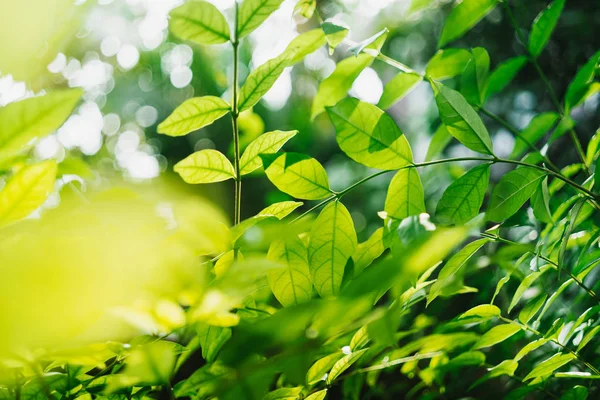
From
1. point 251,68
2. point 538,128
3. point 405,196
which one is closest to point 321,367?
point 405,196

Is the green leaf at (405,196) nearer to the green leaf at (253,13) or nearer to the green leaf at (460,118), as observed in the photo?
the green leaf at (460,118)

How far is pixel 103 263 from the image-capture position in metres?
0.24

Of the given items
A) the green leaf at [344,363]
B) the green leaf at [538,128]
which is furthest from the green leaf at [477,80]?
the green leaf at [344,363]

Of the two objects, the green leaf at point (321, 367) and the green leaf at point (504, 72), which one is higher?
the green leaf at point (504, 72)

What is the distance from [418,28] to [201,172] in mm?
3067

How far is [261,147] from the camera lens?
52 centimetres

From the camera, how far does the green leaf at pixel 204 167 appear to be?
51 centimetres

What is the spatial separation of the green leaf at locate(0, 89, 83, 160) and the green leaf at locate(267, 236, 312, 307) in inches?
9.1

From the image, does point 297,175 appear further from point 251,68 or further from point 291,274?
point 251,68

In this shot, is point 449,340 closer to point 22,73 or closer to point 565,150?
point 22,73

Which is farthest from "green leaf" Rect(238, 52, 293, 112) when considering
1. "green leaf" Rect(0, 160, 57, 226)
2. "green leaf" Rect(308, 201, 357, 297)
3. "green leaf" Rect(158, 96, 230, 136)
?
"green leaf" Rect(0, 160, 57, 226)

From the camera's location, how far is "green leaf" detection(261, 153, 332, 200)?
1.59ft

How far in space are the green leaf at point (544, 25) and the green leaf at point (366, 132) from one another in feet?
1.18

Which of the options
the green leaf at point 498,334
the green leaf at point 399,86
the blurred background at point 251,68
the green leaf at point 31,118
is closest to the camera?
the green leaf at point 31,118
